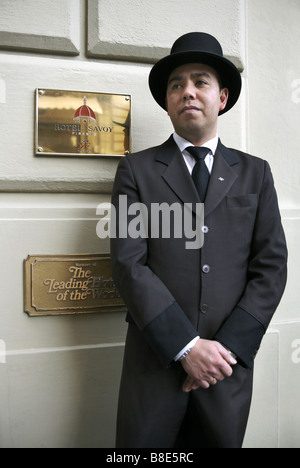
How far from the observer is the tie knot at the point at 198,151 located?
151 cm

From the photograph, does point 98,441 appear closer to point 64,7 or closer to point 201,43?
point 201,43

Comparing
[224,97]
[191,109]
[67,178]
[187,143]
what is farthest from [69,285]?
[224,97]

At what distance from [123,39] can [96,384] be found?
1630mm

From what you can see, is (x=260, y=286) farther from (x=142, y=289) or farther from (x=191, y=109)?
(x=191, y=109)

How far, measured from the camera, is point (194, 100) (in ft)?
4.86

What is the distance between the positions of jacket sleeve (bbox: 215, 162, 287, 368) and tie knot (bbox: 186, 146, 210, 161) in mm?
251

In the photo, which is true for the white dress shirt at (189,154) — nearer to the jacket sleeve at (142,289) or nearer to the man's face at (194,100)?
the man's face at (194,100)

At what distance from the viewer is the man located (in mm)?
1336

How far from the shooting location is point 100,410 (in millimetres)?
1862

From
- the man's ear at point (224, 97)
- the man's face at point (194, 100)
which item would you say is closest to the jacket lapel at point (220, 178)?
the man's face at point (194, 100)

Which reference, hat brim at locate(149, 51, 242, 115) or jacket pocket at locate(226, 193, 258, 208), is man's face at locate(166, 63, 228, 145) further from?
jacket pocket at locate(226, 193, 258, 208)
